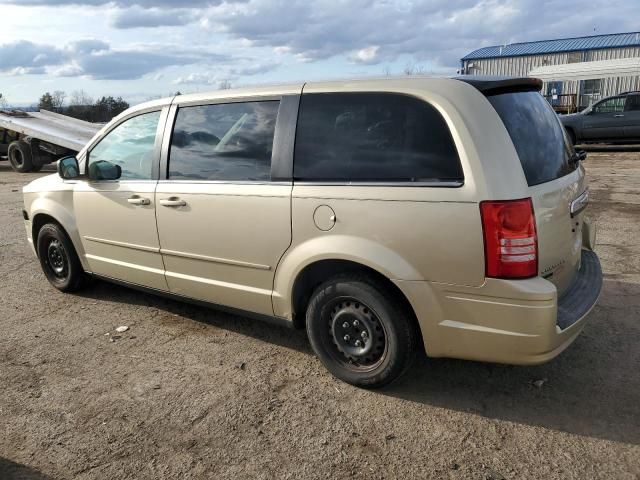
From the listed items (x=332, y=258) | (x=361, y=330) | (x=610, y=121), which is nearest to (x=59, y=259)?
(x=332, y=258)

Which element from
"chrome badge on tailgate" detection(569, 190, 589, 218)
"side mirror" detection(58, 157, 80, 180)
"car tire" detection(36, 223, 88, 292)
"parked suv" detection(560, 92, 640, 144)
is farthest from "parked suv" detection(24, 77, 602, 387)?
"parked suv" detection(560, 92, 640, 144)

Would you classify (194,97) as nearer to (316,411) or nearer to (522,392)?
(316,411)

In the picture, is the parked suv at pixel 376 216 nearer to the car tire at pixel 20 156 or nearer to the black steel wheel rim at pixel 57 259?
the black steel wheel rim at pixel 57 259

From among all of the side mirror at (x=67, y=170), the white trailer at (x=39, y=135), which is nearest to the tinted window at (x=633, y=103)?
the white trailer at (x=39, y=135)

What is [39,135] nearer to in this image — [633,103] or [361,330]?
[361,330]

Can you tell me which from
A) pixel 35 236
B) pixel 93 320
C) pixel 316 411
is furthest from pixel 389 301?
pixel 35 236

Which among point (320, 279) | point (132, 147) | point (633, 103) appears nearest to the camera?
point (320, 279)

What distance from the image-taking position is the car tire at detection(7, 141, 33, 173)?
16.7m

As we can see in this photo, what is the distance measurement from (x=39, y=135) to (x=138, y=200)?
43.4ft

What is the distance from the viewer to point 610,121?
52.9 ft

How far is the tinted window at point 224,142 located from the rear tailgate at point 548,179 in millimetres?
1467

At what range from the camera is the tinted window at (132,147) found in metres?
4.35

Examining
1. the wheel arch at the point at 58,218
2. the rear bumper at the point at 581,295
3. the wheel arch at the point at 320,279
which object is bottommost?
the rear bumper at the point at 581,295

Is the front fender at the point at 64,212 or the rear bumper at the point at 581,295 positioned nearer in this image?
the rear bumper at the point at 581,295
